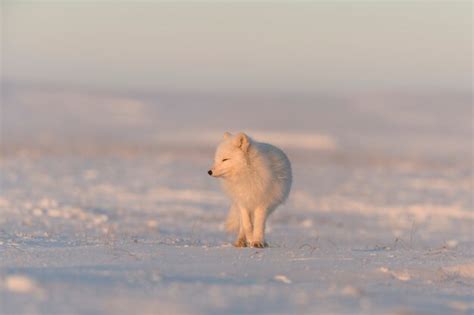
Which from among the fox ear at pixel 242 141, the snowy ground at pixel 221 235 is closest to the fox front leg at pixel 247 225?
the snowy ground at pixel 221 235

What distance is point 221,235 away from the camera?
11938 millimetres

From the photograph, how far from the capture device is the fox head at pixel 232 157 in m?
7.64

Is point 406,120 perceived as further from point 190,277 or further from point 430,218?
point 190,277

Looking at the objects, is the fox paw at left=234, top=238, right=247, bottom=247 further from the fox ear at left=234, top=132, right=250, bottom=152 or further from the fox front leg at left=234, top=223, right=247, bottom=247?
the fox ear at left=234, top=132, right=250, bottom=152

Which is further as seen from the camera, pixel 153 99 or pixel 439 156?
pixel 153 99

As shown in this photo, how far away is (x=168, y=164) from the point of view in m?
25.4

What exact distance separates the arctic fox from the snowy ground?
15.1 inches

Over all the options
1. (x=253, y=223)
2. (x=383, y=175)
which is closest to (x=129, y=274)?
(x=253, y=223)

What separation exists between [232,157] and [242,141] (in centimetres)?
17

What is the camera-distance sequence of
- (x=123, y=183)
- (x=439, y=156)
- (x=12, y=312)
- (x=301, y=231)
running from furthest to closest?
1. (x=439, y=156)
2. (x=123, y=183)
3. (x=301, y=231)
4. (x=12, y=312)

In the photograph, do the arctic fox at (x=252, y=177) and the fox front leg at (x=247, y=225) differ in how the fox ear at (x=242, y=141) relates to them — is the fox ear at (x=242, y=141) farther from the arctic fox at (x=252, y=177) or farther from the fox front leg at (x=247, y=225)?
the fox front leg at (x=247, y=225)

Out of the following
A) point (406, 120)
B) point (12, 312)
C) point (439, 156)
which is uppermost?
point (406, 120)

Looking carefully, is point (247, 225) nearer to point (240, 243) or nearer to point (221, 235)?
point (240, 243)

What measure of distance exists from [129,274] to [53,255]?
1.00 meters
